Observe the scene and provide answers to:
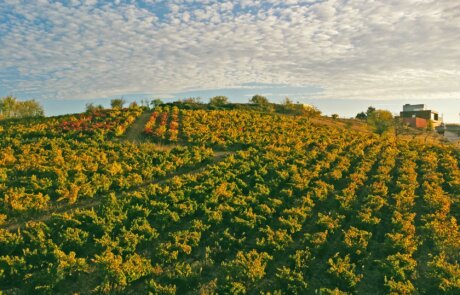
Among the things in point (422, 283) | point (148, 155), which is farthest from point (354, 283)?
point (148, 155)

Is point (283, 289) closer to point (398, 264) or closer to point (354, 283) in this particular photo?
point (354, 283)

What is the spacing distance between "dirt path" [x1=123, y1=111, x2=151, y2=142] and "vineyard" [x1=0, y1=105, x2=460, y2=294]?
1.44 m

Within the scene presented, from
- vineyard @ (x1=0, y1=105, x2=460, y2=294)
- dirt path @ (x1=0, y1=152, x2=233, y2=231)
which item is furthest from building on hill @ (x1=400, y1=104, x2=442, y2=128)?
dirt path @ (x1=0, y1=152, x2=233, y2=231)

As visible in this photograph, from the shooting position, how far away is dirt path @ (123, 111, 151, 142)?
3380cm

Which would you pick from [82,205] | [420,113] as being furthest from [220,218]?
[420,113]

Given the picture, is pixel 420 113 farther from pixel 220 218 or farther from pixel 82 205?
pixel 82 205

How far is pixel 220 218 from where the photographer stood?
18.0 metres

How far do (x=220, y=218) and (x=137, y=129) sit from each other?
22.0 m

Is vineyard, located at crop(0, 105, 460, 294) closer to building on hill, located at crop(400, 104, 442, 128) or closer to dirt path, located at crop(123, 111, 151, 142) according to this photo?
dirt path, located at crop(123, 111, 151, 142)

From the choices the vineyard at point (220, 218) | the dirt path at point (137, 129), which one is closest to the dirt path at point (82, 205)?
the vineyard at point (220, 218)

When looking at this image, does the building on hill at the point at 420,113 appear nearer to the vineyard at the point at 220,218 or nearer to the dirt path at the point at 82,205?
the vineyard at the point at 220,218

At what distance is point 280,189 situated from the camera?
2366 cm

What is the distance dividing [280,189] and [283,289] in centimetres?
1059

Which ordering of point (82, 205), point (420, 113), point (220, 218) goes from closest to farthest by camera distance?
point (220, 218)
point (82, 205)
point (420, 113)
